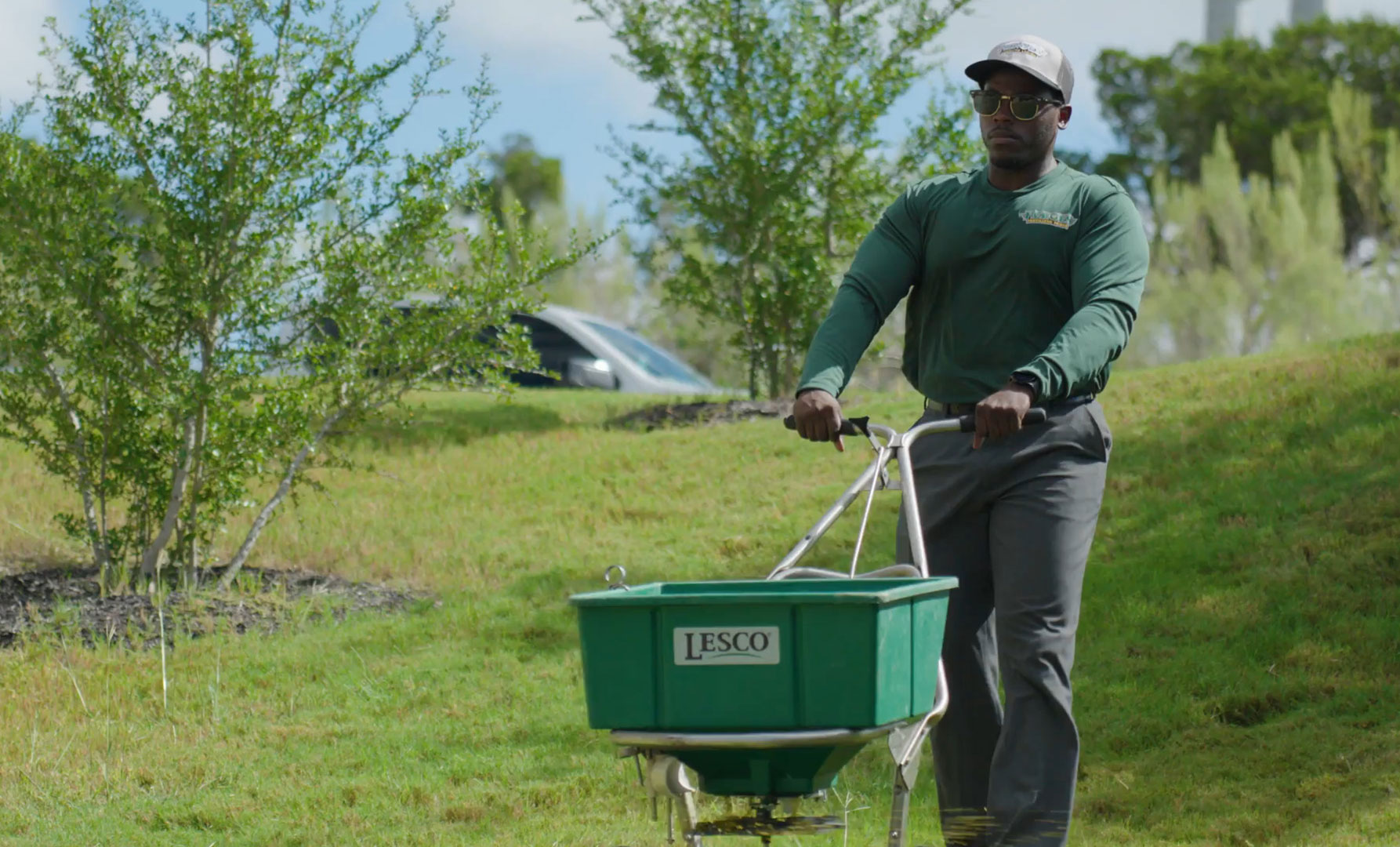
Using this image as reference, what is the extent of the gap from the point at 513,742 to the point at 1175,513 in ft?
14.6

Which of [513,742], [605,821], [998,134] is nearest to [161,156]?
[513,742]

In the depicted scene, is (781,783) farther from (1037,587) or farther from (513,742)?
(513,742)

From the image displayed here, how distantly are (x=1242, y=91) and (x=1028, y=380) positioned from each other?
4123 cm

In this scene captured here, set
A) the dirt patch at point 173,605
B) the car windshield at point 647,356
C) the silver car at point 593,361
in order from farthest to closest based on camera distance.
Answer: the car windshield at point 647,356 → the silver car at point 593,361 → the dirt patch at point 173,605

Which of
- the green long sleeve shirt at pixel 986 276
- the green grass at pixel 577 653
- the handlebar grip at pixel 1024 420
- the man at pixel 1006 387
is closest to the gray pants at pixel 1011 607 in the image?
the man at pixel 1006 387

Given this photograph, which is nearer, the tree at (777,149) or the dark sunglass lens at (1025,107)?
the dark sunglass lens at (1025,107)

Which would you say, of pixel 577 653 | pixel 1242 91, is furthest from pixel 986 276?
pixel 1242 91

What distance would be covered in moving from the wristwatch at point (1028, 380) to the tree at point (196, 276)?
18.5 ft

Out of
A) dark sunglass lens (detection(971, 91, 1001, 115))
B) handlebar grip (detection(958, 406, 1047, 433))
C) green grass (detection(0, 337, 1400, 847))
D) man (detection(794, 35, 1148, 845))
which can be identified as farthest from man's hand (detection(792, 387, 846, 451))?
green grass (detection(0, 337, 1400, 847))

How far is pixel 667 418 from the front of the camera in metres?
13.7

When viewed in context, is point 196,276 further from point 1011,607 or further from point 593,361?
point 593,361

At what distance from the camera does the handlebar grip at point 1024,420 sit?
150 inches

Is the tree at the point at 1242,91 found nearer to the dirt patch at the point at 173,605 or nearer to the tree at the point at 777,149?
the tree at the point at 777,149

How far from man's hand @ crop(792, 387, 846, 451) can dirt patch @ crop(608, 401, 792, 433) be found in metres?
9.24
